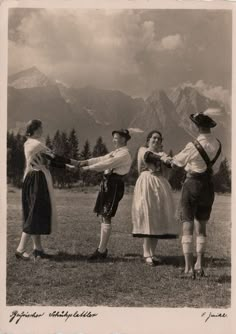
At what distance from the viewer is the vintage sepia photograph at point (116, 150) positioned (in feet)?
18.3

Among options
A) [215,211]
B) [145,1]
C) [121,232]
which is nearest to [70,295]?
[121,232]

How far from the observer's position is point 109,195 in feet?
18.7

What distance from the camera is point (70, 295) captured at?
5.51 meters

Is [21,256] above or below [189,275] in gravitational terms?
above

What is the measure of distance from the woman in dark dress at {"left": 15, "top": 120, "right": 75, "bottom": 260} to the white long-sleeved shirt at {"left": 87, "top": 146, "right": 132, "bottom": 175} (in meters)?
0.27

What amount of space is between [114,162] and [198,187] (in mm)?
969

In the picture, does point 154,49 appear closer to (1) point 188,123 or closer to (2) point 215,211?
(1) point 188,123

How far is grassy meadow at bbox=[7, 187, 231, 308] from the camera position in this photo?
5492 millimetres

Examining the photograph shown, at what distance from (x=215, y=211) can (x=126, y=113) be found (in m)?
1.49

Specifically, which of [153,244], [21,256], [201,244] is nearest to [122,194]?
[153,244]
